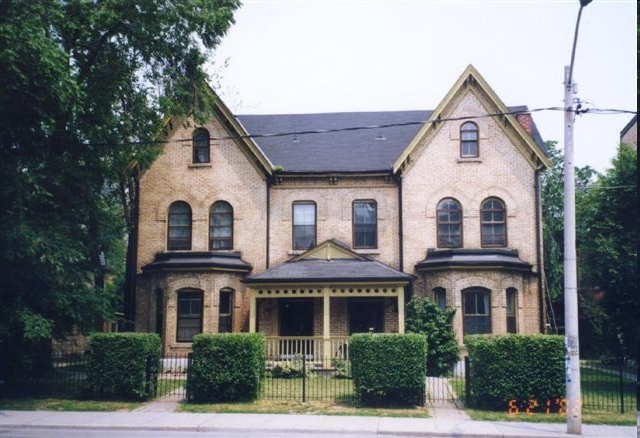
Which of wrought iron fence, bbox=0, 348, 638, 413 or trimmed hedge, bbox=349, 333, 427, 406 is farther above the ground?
trimmed hedge, bbox=349, 333, 427, 406

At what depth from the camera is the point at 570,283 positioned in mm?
13297

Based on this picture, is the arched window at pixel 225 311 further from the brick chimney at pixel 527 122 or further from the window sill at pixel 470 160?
the brick chimney at pixel 527 122

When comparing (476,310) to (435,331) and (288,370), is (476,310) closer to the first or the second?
(435,331)

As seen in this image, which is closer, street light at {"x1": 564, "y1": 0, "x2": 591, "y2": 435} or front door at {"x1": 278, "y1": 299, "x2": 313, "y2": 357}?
street light at {"x1": 564, "y1": 0, "x2": 591, "y2": 435}

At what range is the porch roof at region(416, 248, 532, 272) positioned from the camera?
77.4ft

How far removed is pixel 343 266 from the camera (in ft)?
78.6

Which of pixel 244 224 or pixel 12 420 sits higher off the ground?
pixel 244 224

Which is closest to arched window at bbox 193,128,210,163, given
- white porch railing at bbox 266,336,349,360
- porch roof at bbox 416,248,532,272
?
white porch railing at bbox 266,336,349,360

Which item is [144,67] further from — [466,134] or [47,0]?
[466,134]

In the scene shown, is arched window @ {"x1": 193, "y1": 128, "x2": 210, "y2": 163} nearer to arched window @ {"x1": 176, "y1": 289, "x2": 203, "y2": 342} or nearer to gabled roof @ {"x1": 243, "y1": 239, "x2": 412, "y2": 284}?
arched window @ {"x1": 176, "y1": 289, "x2": 203, "y2": 342}

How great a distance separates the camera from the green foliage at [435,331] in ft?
71.8

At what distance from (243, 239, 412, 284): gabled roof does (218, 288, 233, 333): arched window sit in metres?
2.11

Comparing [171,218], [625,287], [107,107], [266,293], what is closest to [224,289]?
[266,293]

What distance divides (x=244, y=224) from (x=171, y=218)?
122 inches
